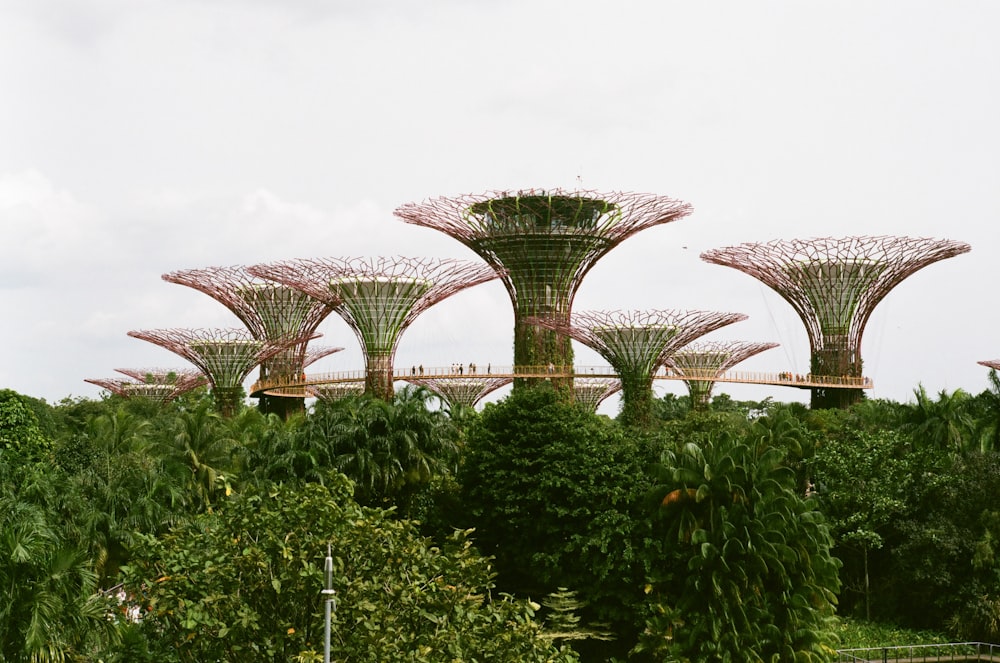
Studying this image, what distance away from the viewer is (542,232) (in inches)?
1882

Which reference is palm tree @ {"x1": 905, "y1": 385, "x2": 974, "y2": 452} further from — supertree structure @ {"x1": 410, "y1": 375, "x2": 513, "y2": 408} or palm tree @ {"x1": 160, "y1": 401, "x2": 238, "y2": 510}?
supertree structure @ {"x1": 410, "y1": 375, "x2": 513, "y2": 408}

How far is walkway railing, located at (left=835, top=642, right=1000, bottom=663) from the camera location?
87.6ft

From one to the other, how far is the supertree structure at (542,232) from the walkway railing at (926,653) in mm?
23240

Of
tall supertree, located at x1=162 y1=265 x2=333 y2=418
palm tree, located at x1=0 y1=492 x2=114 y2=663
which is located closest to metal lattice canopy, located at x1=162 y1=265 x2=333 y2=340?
tall supertree, located at x1=162 y1=265 x2=333 y2=418

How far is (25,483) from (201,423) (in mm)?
8864

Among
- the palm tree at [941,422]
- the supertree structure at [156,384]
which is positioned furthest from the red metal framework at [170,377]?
the palm tree at [941,422]

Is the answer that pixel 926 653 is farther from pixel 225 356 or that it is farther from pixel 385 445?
pixel 225 356

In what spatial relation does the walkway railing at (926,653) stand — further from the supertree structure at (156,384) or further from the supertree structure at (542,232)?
the supertree structure at (156,384)

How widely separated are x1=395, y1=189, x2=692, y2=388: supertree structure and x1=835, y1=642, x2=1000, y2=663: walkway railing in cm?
2324

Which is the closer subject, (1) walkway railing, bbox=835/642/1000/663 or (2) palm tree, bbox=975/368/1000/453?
(1) walkway railing, bbox=835/642/1000/663

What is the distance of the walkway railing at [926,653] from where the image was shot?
26.7 m

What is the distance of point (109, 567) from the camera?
82.6 feet

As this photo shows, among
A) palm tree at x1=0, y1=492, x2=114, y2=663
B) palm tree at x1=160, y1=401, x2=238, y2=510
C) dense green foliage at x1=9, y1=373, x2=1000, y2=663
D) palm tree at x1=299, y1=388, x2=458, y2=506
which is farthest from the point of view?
palm tree at x1=160, y1=401, x2=238, y2=510

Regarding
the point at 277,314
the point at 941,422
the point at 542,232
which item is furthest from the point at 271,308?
the point at 941,422
